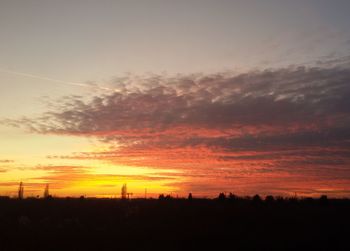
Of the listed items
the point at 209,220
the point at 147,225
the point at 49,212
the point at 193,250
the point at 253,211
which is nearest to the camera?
the point at 193,250

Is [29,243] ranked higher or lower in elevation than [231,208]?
lower

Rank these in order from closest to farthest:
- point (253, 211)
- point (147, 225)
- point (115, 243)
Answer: point (115, 243) < point (147, 225) < point (253, 211)

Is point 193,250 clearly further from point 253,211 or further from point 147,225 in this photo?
point 253,211

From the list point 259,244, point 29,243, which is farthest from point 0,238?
point 259,244

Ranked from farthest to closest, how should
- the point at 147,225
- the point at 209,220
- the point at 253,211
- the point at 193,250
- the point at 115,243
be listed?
the point at 253,211 → the point at 209,220 → the point at 147,225 → the point at 115,243 → the point at 193,250

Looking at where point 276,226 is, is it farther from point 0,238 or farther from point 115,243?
point 0,238

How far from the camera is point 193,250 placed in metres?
29.1

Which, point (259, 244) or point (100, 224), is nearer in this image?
point (259, 244)

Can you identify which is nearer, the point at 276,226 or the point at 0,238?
the point at 0,238

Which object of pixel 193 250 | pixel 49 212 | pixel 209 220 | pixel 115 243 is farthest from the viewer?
pixel 49 212

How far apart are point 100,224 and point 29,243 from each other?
1162 centimetres

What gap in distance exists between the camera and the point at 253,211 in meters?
49.6

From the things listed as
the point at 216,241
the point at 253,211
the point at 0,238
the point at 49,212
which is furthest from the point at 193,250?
the point at 49,212

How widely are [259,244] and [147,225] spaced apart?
1166 cm
